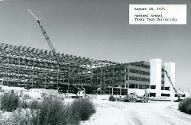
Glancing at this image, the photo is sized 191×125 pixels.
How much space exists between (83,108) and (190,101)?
605 inches

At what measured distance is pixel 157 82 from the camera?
115 m

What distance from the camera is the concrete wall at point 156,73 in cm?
11356

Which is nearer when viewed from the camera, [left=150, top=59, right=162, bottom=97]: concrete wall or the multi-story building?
the multi-story building

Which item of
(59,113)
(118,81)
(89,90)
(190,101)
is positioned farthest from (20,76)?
(59,113)

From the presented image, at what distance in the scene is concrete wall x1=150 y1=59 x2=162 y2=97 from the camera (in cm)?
11356

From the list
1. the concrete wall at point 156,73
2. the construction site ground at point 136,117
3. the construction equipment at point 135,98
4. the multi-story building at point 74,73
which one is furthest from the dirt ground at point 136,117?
the concrete wall at point 156,73

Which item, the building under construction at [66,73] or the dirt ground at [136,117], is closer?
the dirt ground at [136,117]

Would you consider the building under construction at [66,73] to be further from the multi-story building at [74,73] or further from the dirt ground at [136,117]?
the dirt ground at [136,117]

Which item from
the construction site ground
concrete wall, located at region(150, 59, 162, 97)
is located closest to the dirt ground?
the construction site ground

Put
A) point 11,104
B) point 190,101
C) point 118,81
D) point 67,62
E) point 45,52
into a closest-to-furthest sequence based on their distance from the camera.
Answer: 1. point 11,104
2. point 190,101
3. point 45,52
4. point 67,62
5. point 118,81

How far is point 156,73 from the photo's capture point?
114 metres

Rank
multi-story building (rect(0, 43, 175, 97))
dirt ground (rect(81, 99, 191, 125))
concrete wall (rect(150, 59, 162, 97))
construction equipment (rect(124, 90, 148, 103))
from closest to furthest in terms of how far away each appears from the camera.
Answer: dirt ground (rect(81, 99, 191, 125))
construction equipment (rect(124, 90, 148, 103))
multi-story building (rect(0, 43, 175, 97))
concrete wall (rect(150, 59, 162, 97))

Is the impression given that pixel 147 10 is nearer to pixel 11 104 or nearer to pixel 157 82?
pixel 11 104

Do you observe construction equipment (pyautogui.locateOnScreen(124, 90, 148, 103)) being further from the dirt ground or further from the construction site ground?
the dirt ground
